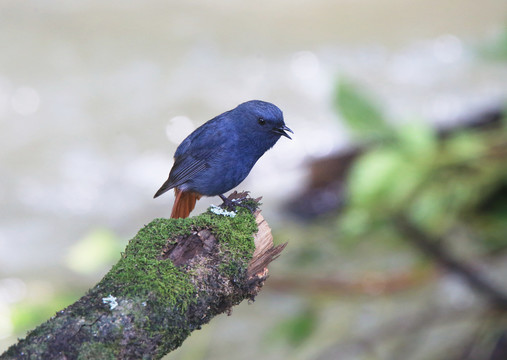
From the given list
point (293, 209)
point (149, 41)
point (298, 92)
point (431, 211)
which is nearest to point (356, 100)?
point (431, 211)

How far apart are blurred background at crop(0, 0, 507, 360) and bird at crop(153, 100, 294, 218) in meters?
1.84

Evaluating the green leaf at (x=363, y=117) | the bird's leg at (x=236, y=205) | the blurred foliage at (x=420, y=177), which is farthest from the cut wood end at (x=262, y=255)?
the green leaf at (x=363, y=117)

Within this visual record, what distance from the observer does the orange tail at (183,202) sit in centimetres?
352

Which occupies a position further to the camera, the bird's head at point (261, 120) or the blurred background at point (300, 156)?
the blurred background at point (300, 156)

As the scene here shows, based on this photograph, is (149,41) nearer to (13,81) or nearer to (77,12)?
(77,12)

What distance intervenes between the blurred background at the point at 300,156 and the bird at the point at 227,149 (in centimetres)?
184

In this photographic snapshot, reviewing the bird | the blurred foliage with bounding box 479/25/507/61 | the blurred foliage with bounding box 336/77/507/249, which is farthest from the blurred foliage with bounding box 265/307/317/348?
the blurred foliage with bounding box 479/25/507/61

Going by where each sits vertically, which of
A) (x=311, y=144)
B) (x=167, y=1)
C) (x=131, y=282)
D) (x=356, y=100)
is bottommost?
(x=131, y=282)

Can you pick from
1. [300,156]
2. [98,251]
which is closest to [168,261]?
[98,251]

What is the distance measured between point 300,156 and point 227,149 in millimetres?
5457

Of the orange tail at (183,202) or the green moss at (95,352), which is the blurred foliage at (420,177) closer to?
the orange tail at (183,202)

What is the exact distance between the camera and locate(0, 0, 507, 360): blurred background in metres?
5.29

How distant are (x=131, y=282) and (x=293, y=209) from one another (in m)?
5.21

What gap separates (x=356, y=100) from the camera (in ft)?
17.4
